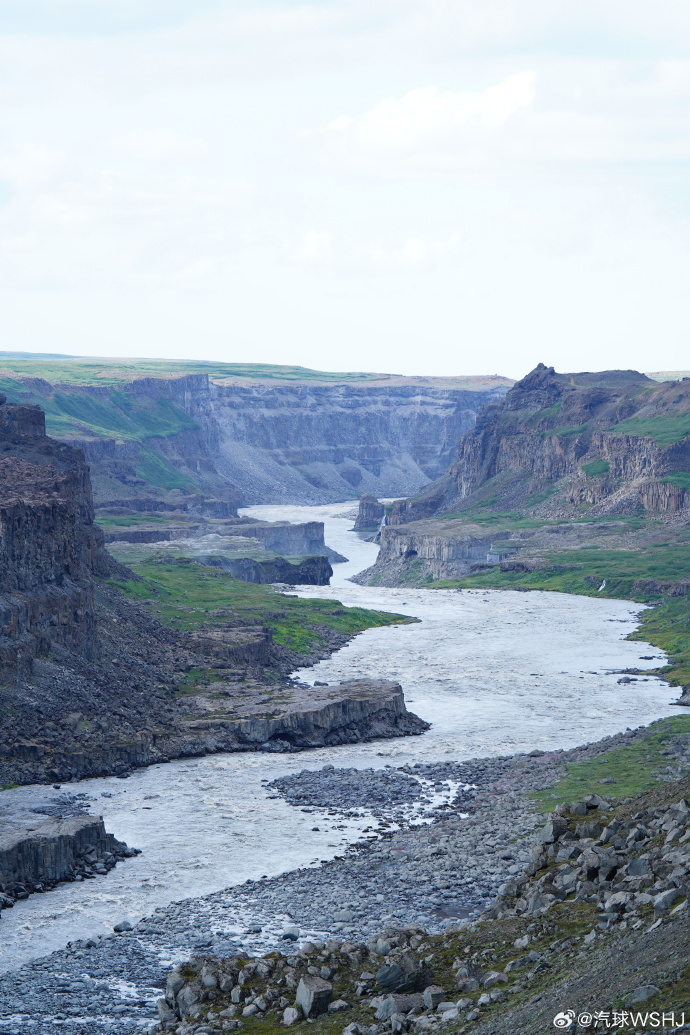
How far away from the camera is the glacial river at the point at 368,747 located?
6359 cm

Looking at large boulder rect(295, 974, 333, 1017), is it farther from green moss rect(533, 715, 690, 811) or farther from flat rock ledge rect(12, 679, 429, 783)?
flat rock ledge rect(12, 679, 429, 783)

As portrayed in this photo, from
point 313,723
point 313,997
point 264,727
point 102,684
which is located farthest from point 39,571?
point 313,997

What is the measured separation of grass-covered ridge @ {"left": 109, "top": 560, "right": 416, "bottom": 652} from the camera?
142 m

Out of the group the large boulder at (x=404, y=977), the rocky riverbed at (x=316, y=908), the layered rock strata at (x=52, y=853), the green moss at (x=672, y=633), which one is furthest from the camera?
the green moss at (x=672, y=633)

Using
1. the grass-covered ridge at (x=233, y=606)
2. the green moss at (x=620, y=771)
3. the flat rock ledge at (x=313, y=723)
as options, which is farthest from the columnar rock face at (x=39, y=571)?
the green moss at (x=620, y=771)

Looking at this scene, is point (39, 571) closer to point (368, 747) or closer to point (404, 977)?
point (368, 747)

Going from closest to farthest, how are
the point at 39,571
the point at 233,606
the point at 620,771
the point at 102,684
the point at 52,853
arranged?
1. the point at 52,853
2. the point at 620,771
3. the point at 102,684
4. the point at 39,571
5. the point at 233,606

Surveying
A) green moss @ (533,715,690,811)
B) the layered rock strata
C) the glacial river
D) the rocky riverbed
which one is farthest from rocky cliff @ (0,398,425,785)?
green moss @ (533,715,690,811)

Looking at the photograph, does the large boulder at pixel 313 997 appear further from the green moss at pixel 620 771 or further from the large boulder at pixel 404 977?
the green moss at pixel 620 771

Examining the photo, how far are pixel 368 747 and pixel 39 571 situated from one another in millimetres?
30534

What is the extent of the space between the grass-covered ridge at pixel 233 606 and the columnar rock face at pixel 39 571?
56.5 feet

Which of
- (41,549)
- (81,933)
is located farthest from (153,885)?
(41,549)

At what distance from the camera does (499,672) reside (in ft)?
426

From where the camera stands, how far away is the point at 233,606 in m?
154
